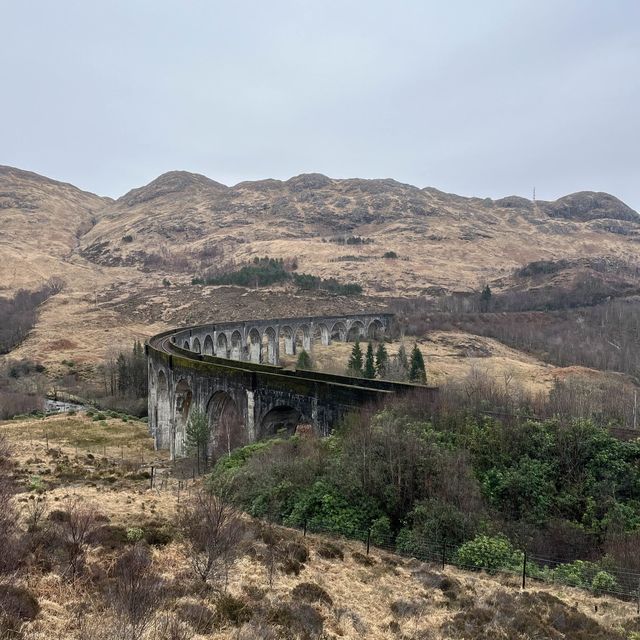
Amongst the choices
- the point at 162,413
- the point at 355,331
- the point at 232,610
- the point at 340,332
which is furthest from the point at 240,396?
the point at 355,331

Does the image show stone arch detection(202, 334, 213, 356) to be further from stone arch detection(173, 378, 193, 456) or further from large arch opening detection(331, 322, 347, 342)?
large arch opening detection(331, 322, 347, 342)

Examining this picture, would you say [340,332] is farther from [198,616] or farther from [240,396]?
[198,616]

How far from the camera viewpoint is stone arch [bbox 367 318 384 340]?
3923 inches

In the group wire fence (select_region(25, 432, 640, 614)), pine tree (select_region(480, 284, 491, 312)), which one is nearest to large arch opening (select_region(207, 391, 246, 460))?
wire fence (select_region(25, 432, 640, 614))

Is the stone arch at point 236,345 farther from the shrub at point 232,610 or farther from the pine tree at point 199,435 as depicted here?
the shrub at point 232,610

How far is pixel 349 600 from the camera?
12.3 m

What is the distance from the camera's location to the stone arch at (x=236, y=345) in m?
71.0

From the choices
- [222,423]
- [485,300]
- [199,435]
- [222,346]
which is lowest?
[222,423]

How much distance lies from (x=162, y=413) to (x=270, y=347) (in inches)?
1651

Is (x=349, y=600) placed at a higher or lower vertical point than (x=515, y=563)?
higher

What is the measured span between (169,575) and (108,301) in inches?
4614

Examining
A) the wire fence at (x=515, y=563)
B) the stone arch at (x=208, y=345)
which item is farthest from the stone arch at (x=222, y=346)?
the wire fence at (x=515, y=563)

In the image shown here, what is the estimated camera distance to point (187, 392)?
120 feet

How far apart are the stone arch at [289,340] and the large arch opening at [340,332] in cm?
1088
